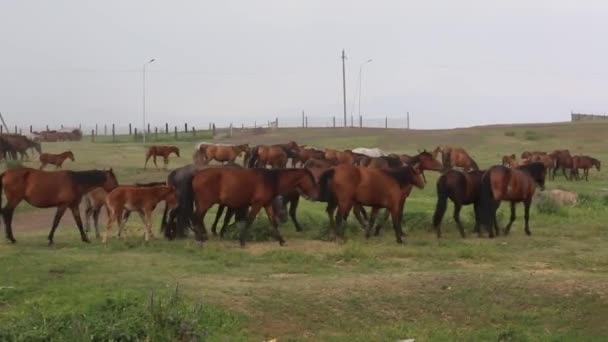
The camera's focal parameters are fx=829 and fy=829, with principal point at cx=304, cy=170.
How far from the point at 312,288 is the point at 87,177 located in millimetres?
6892

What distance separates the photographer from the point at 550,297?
11.8 m

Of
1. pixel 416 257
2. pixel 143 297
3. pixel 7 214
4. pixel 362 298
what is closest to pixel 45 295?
pixel 143 297

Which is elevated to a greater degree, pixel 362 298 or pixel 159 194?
pixel 159 194

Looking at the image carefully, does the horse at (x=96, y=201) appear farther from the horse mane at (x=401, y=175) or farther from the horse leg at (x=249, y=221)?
the horse mane at (x=401, y=175)

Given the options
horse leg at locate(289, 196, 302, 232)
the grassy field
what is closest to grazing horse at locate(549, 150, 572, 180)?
the grassy field

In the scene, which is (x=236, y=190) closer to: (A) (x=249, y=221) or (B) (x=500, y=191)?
(A) (x=249, y=221)

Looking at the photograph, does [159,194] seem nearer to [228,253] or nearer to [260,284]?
[228,253]

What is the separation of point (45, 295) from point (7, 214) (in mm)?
5714

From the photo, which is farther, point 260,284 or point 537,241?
point 537,241

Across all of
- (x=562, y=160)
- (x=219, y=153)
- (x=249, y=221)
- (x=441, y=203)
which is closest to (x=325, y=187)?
(x=249, y=221)

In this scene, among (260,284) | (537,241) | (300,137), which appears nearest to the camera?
(260,284)

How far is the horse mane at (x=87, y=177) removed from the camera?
16609 mm

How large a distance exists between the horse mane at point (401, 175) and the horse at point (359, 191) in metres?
0.05

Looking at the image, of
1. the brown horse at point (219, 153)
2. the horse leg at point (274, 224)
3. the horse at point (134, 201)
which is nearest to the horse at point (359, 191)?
the horse leg at point (274, 224)
